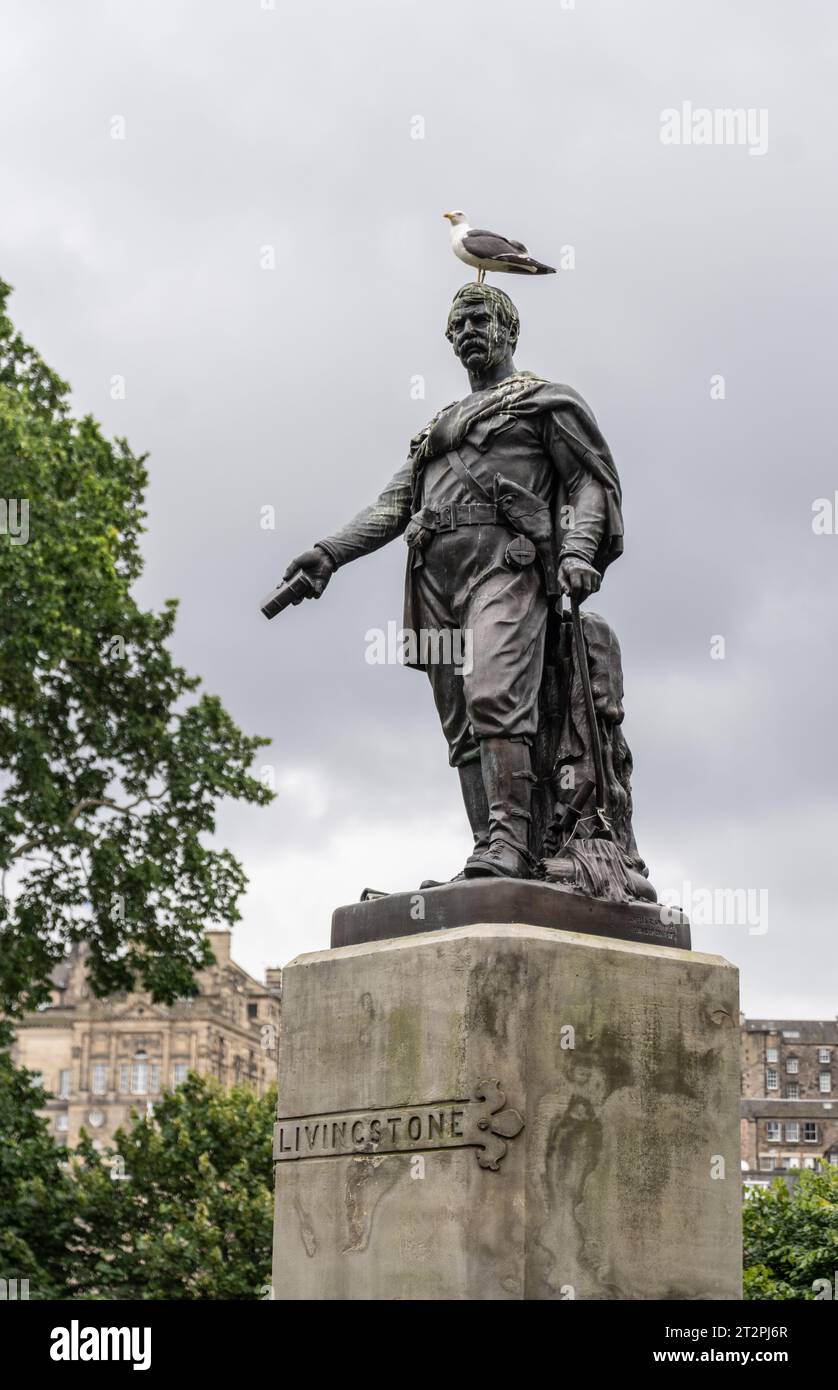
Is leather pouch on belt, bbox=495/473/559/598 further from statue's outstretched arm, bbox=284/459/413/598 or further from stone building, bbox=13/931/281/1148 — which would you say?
stone building, bbox=13/931/281/1148

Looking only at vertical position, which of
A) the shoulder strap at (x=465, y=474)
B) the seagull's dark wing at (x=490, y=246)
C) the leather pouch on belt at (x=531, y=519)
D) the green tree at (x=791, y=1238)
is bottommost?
the green tree at (x=791, y=1238)

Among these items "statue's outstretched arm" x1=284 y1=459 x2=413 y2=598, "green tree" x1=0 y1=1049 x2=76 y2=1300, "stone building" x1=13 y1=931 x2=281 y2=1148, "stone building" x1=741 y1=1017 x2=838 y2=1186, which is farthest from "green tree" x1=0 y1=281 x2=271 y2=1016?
"stone building" x1=13 y1=931 x2=281 y2=1148

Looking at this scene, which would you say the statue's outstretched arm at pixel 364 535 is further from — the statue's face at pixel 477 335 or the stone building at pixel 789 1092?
the stone building at pixel 789 1092

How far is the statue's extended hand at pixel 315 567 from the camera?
32.9 feet

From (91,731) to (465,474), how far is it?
23.1 metres

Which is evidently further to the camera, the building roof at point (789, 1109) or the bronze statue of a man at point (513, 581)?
the building roof at point (789, 1109)

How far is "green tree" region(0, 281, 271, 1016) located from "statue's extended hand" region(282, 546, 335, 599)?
20021 mm

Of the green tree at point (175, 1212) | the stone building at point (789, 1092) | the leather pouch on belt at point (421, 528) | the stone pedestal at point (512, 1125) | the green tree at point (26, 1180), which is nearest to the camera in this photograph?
the stone pedestal at point (512, 1125)

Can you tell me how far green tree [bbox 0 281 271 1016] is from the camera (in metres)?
30.2

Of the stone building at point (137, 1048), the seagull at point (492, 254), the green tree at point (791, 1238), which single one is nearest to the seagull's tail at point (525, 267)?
the seagull at point (492, 254)

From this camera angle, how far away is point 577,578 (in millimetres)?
9164

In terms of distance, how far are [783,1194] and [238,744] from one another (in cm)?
1018

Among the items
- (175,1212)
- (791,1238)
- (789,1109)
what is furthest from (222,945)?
(791,1238)
